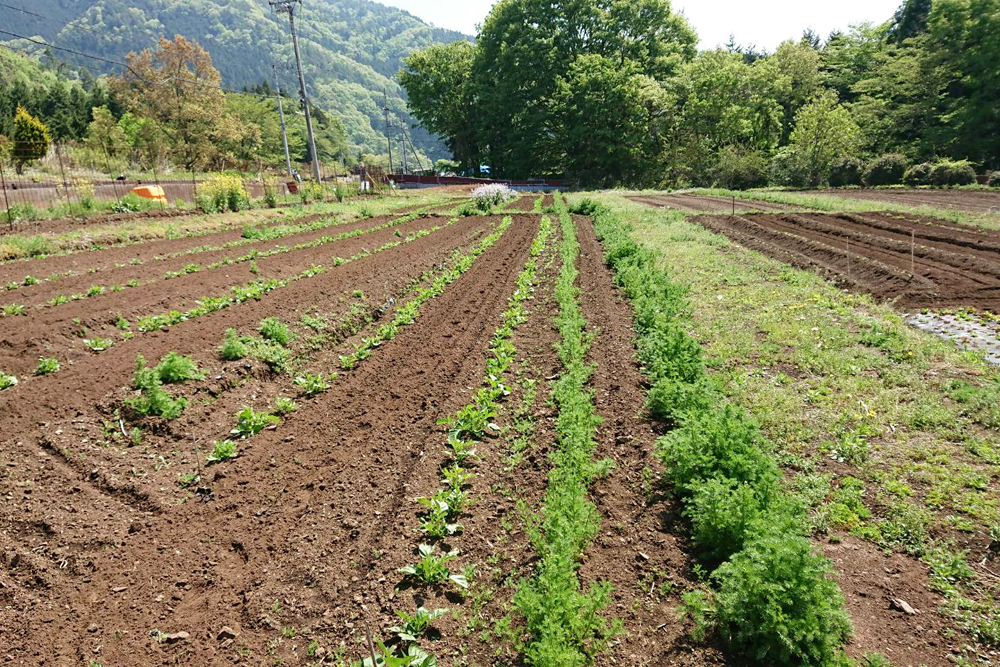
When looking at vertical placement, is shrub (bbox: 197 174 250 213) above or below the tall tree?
below

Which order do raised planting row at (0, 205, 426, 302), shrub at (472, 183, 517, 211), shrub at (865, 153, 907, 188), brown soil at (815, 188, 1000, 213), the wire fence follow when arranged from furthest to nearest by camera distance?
shrub at (865, 153, 907, 188), shrub at (472, 183, 517, 211), brown soil at (815, 188, 1000, 213), the wire fence, raised planting row at (0, 205, 426, 302)

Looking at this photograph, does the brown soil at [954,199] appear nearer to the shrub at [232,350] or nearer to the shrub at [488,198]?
the shrub at [488,198]

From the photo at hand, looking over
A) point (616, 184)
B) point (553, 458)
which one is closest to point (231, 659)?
point (553, 458)

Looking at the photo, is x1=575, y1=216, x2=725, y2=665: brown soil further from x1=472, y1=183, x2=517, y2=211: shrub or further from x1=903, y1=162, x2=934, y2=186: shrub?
x1=903, y1=162, x2=934, y2=186: shrub

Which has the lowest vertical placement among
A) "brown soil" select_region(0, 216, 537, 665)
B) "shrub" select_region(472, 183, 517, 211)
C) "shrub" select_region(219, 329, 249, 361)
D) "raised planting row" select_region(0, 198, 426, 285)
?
"brown soil" select_region(0, 216, 537, 665)

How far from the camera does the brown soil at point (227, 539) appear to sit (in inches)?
144

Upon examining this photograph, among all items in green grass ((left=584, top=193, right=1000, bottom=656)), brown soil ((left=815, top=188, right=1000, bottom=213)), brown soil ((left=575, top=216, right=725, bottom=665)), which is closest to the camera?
brown soil ((left=575, top=216, right=725, bottom=665))

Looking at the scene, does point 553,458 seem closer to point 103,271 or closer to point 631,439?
point 631,439

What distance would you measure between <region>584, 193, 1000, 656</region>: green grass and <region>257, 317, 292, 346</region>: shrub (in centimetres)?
668

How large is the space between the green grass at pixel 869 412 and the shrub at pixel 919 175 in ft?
111

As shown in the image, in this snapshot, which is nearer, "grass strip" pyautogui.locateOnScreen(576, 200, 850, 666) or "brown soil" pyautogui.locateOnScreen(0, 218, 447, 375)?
"grass strip" pyautogui.locateOnScreen(576, 200, 850, 666)

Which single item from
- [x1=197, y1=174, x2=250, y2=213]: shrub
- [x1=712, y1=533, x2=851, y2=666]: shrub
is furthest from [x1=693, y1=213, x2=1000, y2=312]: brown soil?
[x1=197, y1=174, x2=250, y2=213]: shrub

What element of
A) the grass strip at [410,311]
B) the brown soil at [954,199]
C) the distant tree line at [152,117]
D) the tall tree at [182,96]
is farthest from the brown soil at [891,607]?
the tall tree at [182,96]

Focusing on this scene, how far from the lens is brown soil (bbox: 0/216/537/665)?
366cm
